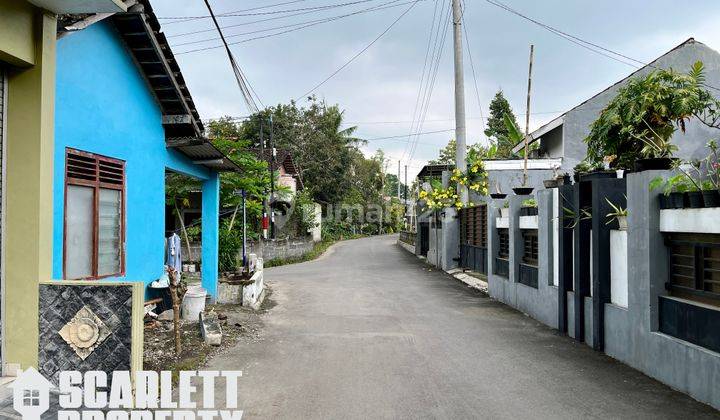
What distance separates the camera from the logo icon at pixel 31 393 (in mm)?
4352

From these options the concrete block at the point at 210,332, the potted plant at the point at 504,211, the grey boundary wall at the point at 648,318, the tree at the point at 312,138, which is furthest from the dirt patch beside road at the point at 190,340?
the tree at the point at 312,138

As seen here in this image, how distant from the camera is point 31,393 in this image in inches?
181

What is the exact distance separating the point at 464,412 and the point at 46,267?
4.32m

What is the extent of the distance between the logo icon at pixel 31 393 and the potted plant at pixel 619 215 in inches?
283

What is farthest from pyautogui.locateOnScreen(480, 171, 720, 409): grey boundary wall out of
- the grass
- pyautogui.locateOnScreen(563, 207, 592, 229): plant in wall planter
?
the grass

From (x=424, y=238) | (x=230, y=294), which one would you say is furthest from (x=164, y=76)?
(x=424, y=238)

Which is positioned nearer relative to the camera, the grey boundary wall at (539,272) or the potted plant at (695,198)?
the potted plant at (695,198)

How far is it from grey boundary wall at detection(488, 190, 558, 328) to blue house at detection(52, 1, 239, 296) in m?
6.60

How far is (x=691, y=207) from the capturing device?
569 cm

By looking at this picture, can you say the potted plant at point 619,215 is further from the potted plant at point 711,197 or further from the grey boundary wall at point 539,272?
the grey boundary wall at point 539,272

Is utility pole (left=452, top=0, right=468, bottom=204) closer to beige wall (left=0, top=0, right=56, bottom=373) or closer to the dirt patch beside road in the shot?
the dirt patch beside road

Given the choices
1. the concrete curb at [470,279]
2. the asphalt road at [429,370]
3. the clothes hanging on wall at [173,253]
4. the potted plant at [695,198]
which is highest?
the potted plant at [695,198]

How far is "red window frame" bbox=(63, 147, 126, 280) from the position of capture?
Result: 640 cm

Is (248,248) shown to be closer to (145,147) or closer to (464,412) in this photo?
(145,147)
